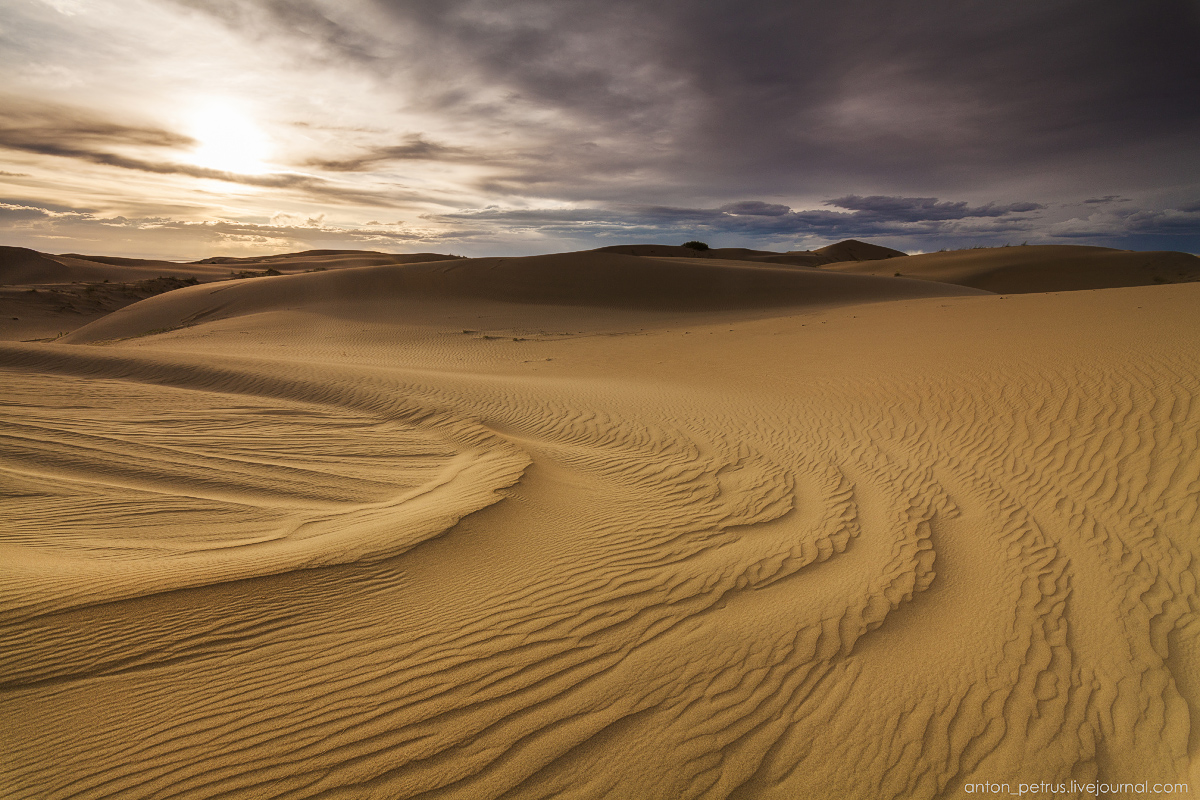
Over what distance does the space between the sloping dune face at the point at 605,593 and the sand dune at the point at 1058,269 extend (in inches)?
1514

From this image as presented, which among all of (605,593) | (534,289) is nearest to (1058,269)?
(534,289)

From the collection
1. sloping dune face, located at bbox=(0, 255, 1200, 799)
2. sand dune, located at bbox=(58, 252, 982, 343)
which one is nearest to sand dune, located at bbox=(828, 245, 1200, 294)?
sand dune, located at bbox=(58, 252, 982, 343)

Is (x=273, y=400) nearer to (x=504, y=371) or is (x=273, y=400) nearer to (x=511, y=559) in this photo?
(x=504, y=371)

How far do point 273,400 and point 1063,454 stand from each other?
1107cm

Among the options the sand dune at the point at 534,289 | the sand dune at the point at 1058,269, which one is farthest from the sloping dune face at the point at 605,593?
the sand dune at the point at 1058,269

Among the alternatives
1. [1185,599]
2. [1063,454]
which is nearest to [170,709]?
[1185,599]

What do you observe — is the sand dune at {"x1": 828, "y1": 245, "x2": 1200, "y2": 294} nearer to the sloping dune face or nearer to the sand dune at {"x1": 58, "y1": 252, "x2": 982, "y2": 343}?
the sand dune at {"x1": 58, "y1": 252, "x2": 982, "y2": 343}

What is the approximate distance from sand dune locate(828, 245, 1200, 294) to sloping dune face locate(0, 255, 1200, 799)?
3846cm

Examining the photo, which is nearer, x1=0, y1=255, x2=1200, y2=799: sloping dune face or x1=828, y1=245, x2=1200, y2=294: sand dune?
x1=0, y1=255, x2=1200, y2=799: sloping dune face

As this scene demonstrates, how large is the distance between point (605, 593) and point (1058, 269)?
55.7 meters

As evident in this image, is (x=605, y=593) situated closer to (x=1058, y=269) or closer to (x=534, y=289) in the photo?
(x=534, y=289)

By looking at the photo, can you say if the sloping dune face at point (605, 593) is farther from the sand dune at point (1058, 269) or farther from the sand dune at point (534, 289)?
the sand dune at point (1058, 269)

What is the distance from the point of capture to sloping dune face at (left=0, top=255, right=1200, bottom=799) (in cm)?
260

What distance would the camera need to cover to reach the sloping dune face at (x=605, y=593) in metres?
2.60
